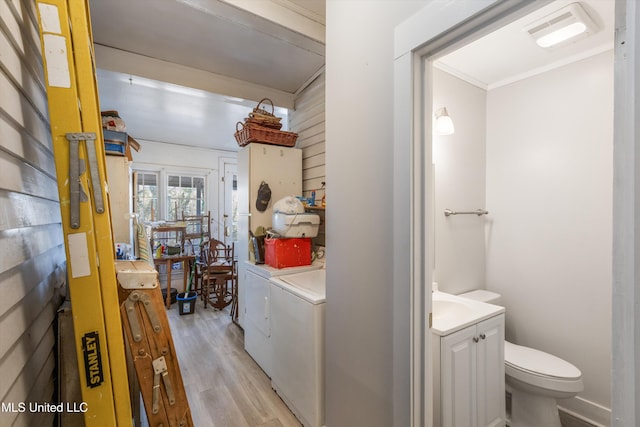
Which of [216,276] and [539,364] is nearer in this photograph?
[539,364]

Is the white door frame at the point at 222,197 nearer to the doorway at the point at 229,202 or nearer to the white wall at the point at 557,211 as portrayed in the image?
the doorway at the point at 229,202

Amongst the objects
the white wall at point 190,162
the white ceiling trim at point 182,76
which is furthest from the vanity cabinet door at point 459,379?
the white wall at point 190,162

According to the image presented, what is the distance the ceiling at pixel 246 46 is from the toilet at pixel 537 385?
2.08 metres

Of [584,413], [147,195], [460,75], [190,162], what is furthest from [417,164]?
[147,195]

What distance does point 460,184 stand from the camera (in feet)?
7.67

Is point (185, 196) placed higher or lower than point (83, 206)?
higher

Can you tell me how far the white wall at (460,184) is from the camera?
2191mm

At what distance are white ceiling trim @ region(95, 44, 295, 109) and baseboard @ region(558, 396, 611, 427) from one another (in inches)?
148

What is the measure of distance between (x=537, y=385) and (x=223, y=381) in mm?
2278

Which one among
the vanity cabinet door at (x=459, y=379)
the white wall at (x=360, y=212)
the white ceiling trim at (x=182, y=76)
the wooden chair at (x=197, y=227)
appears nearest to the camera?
the white wall at (x=360, y=212)

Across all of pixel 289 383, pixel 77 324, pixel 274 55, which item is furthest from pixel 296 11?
pixel 289 383

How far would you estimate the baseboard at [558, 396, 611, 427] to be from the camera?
188 centimetres

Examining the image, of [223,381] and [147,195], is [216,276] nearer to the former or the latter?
[223,381]

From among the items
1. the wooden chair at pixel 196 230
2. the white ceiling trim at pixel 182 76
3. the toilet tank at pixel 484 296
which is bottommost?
the toilet tank at pixel 484 296
